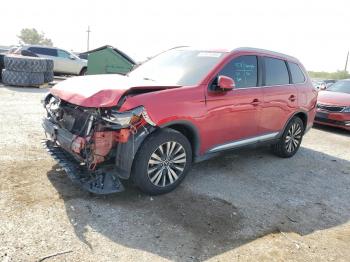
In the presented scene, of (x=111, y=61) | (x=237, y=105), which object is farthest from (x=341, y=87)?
(x=111, y=61)

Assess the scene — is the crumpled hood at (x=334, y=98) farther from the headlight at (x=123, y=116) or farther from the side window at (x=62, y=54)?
the side window at (x=62, y=54)

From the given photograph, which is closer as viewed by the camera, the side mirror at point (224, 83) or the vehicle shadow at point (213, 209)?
the vehicle shadow at point (213, 209)

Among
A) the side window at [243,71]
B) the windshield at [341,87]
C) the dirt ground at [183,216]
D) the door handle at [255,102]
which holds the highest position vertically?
the side window at [243,71]

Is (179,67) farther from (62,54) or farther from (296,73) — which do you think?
(62,54)

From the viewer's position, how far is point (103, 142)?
146 inches

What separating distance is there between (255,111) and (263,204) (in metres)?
1.50

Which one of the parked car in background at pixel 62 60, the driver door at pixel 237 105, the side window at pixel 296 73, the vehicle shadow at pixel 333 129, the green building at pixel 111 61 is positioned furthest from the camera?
the parked car in background at pixel 62 60

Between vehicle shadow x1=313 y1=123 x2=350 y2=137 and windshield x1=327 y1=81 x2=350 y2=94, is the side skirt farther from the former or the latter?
windshield x1=327 y1=81 x2=350 y2=94

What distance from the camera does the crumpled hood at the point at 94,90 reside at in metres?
3.63

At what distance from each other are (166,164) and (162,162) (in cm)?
7

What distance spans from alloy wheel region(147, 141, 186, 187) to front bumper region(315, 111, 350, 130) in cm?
654

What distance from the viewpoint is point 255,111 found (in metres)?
5.20

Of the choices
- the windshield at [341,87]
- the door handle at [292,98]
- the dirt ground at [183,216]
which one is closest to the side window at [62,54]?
the windshield at [341,87]

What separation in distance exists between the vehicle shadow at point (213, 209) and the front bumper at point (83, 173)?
22 centimetres
